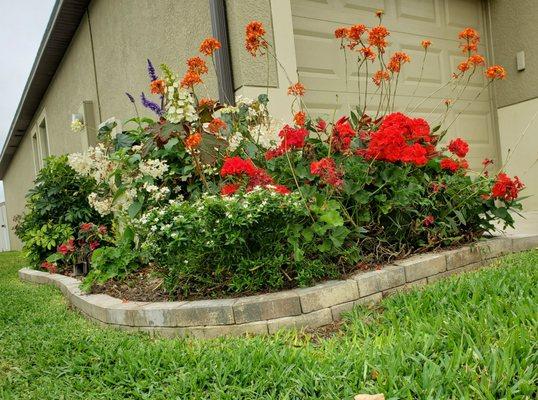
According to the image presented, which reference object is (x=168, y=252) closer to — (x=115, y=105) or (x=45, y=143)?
(x=115, y=105)

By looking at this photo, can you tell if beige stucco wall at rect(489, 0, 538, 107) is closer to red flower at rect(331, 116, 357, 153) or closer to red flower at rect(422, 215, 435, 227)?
red flower at rect(422, 215, 435, 227)

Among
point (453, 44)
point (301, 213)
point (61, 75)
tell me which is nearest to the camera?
point (301, 213)

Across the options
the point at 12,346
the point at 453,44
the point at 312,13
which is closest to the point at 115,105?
the point at 312,13

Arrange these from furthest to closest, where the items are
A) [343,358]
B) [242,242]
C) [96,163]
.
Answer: [96,163]
[242,242]
[343,358]

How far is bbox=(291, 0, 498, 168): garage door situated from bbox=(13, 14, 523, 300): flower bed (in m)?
1.36

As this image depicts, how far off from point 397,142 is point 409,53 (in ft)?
10.1

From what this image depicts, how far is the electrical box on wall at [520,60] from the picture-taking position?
18.0 ft

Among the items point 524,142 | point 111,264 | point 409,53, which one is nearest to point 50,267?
point 111,264

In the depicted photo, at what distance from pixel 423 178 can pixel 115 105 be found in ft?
17.5

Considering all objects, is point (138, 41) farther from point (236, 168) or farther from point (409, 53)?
point (236, 168)

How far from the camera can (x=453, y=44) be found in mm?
5773

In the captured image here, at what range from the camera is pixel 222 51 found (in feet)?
12.5

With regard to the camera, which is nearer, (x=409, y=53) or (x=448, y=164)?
(x=448, y=164)

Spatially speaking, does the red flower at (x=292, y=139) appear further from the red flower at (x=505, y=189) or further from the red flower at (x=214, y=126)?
the red flower at (x=505, y=189)
